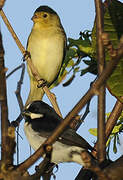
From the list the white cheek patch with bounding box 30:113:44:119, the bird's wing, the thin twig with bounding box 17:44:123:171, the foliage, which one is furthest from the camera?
the white cheek patch with bounding box 30:113:44:119

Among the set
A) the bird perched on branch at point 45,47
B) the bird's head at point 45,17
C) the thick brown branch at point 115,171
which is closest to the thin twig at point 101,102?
the thick brown branch at point 115,171

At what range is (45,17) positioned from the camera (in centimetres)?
692

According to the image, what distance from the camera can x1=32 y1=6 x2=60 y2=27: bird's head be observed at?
265 inches

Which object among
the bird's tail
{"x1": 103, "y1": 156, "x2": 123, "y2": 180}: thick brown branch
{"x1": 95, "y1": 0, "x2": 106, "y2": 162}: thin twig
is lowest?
the bird's tail

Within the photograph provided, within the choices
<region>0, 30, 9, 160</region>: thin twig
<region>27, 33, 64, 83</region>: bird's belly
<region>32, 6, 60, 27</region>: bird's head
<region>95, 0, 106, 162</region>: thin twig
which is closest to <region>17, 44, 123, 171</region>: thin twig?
<region>0, 30, 9, 160</region>: thin twig

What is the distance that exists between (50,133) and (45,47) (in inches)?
122

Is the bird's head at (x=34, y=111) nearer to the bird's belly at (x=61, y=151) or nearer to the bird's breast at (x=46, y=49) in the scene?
the bird's belly at (x=61, y=151)

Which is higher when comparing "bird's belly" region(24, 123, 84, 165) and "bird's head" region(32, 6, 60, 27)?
"bird's head" region(32, 6, 60, 27)

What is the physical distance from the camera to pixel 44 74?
22.5 ft

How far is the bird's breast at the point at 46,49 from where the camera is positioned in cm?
641

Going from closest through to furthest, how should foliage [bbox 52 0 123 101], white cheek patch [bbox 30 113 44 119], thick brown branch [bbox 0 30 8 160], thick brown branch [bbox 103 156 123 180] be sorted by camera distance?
thick brown branch [bbox 0 30 8 160], thick brown branch [bbox 103 156 123 180], foliage [bbox 52 0 123 101], white cheek patch [bbox 30 113 44 119]

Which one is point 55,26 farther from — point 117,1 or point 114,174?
point 114,174

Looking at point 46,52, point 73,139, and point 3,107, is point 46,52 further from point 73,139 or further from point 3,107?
point 3,107

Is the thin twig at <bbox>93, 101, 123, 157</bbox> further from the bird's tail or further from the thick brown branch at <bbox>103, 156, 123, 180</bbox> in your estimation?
the bird's tail
